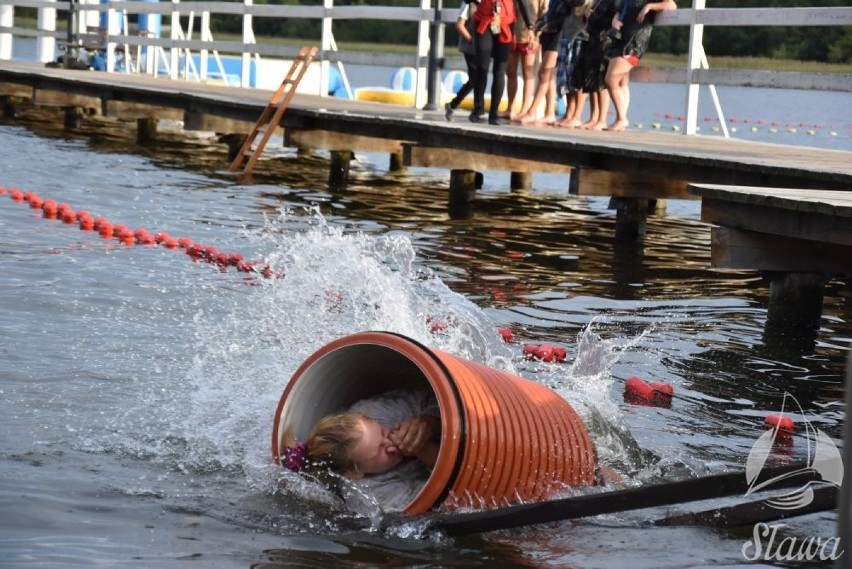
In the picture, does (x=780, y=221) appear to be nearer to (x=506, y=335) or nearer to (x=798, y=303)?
(x=798, y=303)

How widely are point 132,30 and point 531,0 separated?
16550mm

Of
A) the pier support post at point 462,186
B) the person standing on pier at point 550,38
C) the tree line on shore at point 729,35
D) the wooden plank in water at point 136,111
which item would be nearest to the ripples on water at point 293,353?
the pier support post at point 462,186

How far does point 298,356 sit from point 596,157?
190 inches

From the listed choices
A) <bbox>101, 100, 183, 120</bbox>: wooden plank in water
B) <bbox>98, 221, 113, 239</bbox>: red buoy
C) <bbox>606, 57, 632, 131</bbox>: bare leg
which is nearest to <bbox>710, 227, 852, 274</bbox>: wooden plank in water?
<bbox>606, 57, 632, 131</bbox>: bare leg

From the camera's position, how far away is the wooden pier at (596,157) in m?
7.86

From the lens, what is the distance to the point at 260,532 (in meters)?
4.80

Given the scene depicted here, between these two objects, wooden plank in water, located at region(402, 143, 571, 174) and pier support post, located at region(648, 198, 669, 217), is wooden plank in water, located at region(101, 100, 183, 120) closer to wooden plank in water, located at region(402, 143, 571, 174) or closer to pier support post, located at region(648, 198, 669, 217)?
wooden plank in water, located at region(402, 143, 571, 174)

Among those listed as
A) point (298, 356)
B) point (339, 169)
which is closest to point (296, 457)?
point (298, 356)

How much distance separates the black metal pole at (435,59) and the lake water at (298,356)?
2.44 metres

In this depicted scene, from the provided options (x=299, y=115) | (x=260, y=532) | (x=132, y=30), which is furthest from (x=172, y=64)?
(x=260, y=532)

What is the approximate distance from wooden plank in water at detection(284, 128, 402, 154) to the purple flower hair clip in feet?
34.7

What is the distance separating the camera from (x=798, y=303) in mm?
8195

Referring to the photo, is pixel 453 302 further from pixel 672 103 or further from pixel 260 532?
pixel 672 103

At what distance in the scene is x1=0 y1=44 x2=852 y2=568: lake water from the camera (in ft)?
15.6
